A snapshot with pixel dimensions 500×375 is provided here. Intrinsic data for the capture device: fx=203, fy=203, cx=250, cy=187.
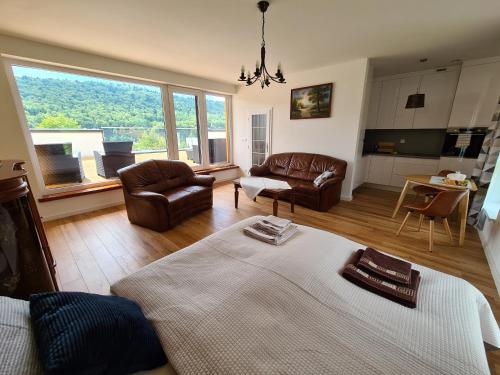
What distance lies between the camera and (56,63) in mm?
3012

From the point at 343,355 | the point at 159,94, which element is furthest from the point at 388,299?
the point at 159,94

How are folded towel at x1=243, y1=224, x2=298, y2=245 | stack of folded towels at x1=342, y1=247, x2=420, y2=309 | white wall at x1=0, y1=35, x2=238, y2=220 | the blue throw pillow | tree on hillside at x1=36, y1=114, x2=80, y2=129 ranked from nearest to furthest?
the blue throw pillow → stack of folded towels at x1=342, y1=247, x2=420, y2=309 → folded towel at x1=243, y1=224, x2=298, y2=245 → white wall at x1=0, y1=35, x2=238, y2=220 → tree on hillside at x1=36, y1=114, x2=80, y2=129

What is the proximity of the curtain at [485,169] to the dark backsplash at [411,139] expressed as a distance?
→ 158 cm

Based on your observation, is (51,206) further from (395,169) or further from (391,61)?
(395,169)

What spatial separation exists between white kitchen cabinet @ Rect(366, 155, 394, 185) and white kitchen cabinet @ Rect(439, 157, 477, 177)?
854 mm

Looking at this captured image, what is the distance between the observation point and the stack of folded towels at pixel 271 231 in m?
1.50

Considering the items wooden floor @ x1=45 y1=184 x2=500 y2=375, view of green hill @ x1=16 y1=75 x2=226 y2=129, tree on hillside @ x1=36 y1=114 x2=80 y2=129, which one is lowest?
wooden floor @ x1=45 y1=184 x2=500 y2=375

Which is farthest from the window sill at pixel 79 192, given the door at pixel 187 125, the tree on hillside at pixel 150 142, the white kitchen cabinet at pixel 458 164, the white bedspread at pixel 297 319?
the white kitchen cabinet at pixel 458 164

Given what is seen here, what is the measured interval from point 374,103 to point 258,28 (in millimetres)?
3705

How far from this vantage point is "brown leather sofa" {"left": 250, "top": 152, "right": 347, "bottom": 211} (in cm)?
360

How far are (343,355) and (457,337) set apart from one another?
494 millimetres

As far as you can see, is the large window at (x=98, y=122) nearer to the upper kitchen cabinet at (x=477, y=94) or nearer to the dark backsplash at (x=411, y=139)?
the dark backsplash at (x=411, y=139)

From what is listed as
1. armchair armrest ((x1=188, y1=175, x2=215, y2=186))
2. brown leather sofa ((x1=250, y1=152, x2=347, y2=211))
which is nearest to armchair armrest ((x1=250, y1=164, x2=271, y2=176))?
brown leather sofa ((x1=250, y1=152, x2=347, y2=211))

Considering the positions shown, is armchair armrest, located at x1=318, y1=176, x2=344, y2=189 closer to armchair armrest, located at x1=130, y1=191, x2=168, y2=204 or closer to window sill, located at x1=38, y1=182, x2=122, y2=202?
armchair armrest, located at x1=130, y1=191, x2=168, y2=204
